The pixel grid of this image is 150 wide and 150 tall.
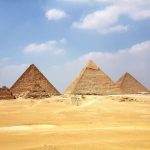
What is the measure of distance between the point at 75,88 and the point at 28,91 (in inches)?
288

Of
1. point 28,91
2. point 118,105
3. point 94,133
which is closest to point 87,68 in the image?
point 28,91

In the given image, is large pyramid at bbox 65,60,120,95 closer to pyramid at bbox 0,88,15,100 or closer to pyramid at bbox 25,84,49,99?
pyramid at bbox 25,84,49,99

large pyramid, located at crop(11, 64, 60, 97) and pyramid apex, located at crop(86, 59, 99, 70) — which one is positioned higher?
pyramid apex, located at crop(86, 59, 99, 70)

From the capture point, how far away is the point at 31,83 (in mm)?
63844

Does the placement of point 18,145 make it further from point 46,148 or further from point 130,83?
point 130,83

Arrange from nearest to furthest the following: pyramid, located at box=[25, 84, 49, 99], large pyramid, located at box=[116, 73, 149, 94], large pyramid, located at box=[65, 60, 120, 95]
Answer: pyramid, located at box=[25, 84, 49, 99] < large pyramid, located at box=[65, 60, 120, 95] < large pyramid, located at box=[116, 73, 149, 94]

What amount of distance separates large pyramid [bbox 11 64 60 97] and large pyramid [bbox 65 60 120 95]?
335 centimetres

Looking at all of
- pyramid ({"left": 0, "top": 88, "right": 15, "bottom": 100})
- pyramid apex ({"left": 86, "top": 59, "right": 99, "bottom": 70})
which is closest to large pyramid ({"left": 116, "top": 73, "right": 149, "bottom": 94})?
pyramid apex ({"left": 86, "top": 59, "right": 99, "bottom": 70})

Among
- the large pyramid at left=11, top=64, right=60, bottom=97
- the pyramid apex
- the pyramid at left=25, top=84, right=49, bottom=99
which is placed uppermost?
the pyramid apex

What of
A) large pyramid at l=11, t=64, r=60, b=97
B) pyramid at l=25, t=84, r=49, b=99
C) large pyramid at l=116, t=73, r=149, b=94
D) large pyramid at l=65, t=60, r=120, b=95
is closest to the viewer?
pyramid at l=25, t=84, r=49, b=99

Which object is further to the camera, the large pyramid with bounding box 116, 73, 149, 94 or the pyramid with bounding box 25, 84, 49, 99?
the large pyramid with bounding box 116, 73, 149, 94

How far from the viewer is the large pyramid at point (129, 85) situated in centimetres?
6962

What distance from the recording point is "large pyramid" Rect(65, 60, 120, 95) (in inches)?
2530

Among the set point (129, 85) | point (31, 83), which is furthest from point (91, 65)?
point (31, 83)
